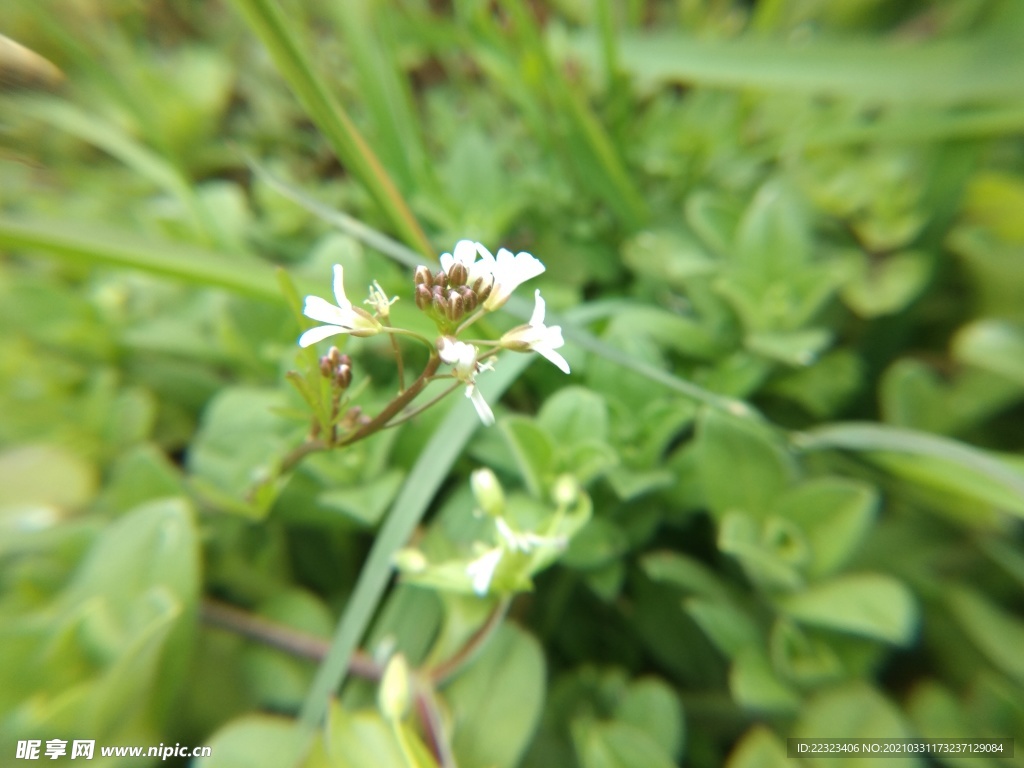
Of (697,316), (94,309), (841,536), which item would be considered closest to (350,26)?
(94,309)

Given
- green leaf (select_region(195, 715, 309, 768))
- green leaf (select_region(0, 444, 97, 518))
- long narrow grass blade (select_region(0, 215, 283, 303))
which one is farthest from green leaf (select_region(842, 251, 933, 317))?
green leaf (select_region(0, 444, 97, 518))

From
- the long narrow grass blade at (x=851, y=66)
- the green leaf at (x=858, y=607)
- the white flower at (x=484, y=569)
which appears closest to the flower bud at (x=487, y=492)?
the white flower at (x=484, y=569)

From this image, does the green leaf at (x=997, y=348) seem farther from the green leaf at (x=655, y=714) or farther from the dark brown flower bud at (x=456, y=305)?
the dark brown flower bud at (x=456, y=305)

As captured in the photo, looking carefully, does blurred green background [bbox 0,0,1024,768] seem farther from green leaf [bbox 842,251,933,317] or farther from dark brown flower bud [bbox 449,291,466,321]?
dark brown flower bud [bbox 449,291,466,321]

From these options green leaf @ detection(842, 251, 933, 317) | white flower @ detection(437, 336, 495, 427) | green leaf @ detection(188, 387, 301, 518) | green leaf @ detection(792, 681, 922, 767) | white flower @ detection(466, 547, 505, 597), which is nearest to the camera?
white flower @ detection(437, 336, 495, 427)

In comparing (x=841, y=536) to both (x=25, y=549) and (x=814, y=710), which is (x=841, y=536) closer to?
(x=814, y=710)

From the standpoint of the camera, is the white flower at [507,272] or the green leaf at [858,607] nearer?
the white flower at [507,272]
